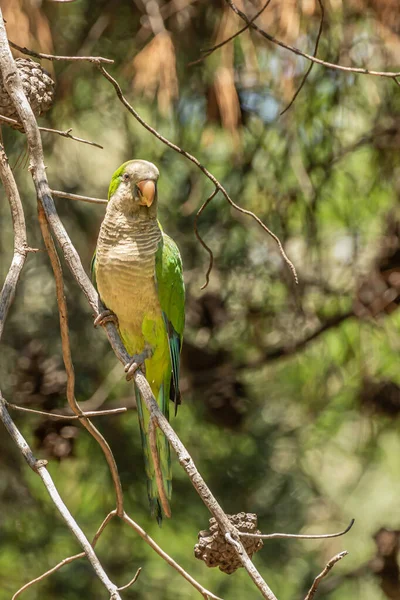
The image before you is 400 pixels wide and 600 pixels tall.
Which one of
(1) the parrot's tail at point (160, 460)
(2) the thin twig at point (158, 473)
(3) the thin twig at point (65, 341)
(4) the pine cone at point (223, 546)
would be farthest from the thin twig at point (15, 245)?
(1) the parrot's tail at point (160, 460)

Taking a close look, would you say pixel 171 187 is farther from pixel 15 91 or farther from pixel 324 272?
Result: pixel 15 91

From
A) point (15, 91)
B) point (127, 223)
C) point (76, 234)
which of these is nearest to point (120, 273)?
point (127, 223)

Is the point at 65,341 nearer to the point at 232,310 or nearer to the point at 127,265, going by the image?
the point at 127,265

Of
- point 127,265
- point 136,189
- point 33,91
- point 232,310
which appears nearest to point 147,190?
point 136,189

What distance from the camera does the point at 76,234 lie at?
2283 mm

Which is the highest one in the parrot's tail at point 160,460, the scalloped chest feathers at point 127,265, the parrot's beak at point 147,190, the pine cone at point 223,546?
the parrot's beak at point 147,190

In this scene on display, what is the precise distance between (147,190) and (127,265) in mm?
163

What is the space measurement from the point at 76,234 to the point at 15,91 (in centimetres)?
125

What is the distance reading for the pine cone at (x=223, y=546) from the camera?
100 centimetres

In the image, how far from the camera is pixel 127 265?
154 cm

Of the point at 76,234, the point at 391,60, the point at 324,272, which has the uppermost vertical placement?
the point at 391,60

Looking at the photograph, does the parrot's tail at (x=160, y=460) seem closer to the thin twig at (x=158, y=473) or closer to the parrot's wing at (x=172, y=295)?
the parrot's wing at (x=172, y=295)

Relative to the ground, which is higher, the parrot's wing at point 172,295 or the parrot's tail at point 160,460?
the parrot's wing at point 172,295

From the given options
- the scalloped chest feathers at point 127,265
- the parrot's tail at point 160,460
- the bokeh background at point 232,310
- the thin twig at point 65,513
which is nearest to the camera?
the thin twig at point 65,513
